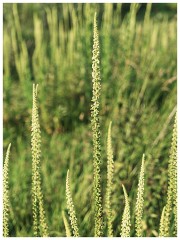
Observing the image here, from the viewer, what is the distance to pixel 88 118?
6.26 ft

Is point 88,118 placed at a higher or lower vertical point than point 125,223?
higher

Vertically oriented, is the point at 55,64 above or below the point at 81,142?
above

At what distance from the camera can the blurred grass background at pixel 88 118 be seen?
154 cm

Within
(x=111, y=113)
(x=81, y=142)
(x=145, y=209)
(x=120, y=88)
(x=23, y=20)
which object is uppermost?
(x=23, y=20)

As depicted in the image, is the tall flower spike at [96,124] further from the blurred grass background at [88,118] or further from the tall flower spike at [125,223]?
the blurred grass background at [88,118]

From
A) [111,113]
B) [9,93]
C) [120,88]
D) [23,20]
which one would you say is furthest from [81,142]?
[23,20]

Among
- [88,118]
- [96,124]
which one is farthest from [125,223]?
[88,118]

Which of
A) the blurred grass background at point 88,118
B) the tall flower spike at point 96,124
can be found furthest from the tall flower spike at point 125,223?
the blurred grass background at point 88,118

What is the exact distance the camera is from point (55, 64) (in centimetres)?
204

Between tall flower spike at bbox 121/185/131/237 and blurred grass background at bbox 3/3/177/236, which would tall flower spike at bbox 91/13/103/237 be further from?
blurred grass background at bbox 3/3/177/236

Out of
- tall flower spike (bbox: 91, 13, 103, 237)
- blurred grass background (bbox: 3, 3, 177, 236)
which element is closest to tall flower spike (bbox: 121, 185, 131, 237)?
tall flower spike (bbox: 91, 13, 103, 237)

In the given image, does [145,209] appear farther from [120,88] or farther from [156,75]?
[156,75]

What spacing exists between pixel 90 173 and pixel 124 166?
148mm

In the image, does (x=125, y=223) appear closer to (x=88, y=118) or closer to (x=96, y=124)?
(x=96, y=124)
